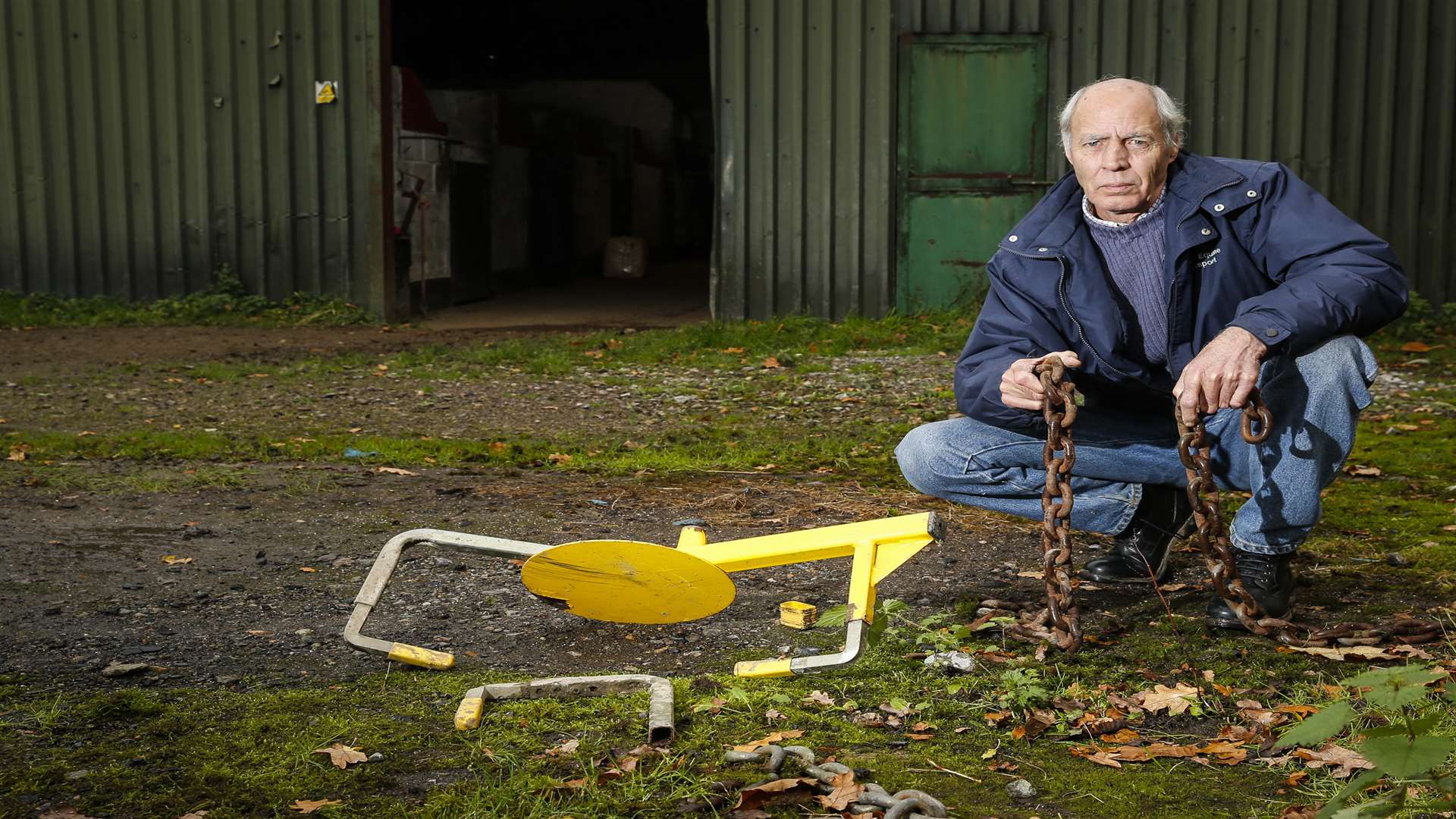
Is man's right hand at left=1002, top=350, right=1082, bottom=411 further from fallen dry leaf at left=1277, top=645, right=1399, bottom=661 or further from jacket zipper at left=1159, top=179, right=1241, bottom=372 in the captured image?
fallen dry leaf at left=1277, top=645, right=1399, bottom=661

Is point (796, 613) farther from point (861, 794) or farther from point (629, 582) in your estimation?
point (861, 794)

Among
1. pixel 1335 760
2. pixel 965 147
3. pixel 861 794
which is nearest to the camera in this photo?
pixel 861 794

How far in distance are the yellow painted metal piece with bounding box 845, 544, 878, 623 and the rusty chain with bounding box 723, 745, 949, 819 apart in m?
0.44

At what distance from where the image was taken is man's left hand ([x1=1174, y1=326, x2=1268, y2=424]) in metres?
2.86

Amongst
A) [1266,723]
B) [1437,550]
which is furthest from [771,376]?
[1266,723]

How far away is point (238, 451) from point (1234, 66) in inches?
306

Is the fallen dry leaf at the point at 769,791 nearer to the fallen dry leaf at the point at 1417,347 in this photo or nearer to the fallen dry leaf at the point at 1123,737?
the fallen dry leaf at the point at 1123,737

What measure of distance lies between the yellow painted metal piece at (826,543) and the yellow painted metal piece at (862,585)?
22mm

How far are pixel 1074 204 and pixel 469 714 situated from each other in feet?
6.28

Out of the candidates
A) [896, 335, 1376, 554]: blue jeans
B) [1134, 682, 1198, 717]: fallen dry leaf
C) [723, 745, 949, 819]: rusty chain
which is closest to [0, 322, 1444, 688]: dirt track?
[896, 335, 1376, 554]: blue jeans

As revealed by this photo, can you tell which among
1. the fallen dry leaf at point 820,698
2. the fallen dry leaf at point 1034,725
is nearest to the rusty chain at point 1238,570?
the fallen dry leaf at point 1034,725

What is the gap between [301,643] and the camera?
3.30 meters

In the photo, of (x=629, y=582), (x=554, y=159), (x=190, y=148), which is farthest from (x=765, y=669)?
(x=554, y=159)

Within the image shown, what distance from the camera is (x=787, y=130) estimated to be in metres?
10.5
